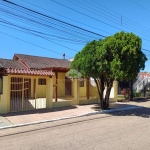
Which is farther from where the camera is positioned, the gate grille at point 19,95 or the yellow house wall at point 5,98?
the gate grille at point 19,95

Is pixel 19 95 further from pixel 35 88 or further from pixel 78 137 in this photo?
pixel 78 137

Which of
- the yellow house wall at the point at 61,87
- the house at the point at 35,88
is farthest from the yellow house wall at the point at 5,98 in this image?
the yellow house wall at the point at 61,87

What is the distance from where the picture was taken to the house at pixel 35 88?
11.8 metres

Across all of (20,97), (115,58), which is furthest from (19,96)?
(115,58)

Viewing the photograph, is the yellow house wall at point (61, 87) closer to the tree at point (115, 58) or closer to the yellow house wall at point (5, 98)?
the tree at point (115, 58)

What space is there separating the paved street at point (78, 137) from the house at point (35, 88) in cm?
381

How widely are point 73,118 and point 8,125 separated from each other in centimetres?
348

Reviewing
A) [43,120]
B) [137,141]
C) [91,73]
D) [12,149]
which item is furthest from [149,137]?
[91,73]

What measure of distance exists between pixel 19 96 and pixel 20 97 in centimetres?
17

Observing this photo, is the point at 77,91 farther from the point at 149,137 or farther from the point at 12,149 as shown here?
the point at 12,149

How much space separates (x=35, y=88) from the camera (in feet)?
42.6

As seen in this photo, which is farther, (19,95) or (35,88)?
(19,95)

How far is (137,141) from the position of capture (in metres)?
6.44

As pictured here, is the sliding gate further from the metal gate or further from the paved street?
the paved street
